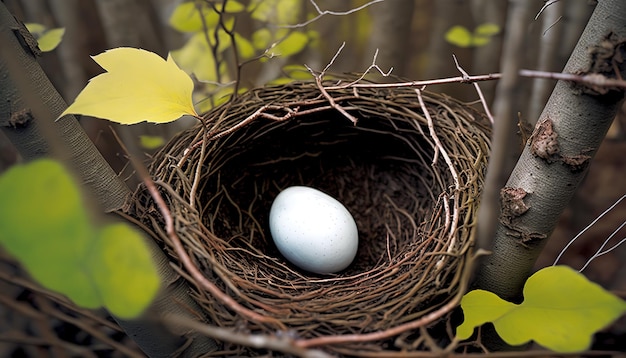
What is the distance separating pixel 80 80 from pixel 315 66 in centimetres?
56

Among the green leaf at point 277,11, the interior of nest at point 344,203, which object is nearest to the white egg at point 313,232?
the interior of nest at point 344,203

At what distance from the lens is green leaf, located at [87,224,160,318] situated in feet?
1.18

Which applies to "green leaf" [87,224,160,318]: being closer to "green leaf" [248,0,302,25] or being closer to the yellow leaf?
the yellow leaf

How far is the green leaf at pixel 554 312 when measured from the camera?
0.42m

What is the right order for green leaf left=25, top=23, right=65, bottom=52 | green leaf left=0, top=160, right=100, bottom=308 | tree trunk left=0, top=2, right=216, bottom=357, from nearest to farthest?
green leaf left=0, top=160, right=100, bottom=308, tree trunk left=0, top=2, right=216, bottom=357, green leaf left=25, top=23, right=65, bottom=52

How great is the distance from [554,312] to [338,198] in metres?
0.49

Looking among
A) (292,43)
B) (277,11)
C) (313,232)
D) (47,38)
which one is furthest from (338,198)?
(47,38)

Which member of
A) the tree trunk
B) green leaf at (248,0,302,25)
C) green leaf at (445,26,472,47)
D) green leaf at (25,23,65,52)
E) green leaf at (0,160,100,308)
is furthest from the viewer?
green leaf at (445,26,472,47)

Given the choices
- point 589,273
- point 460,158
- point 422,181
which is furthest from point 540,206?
point 589,273

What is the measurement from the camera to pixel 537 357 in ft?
1.48

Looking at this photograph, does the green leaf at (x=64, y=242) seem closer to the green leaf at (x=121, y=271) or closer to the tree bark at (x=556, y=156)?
the green leaf at (x=121, y=271)

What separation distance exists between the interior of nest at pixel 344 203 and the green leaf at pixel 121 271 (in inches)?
4.7

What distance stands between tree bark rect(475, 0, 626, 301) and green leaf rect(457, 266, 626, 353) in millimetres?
92

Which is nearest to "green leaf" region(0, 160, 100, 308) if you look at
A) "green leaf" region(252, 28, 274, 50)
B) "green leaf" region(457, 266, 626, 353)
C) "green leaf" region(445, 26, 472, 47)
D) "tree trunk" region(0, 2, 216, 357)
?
"tree trunk" region(0, 2, 216, 357)
